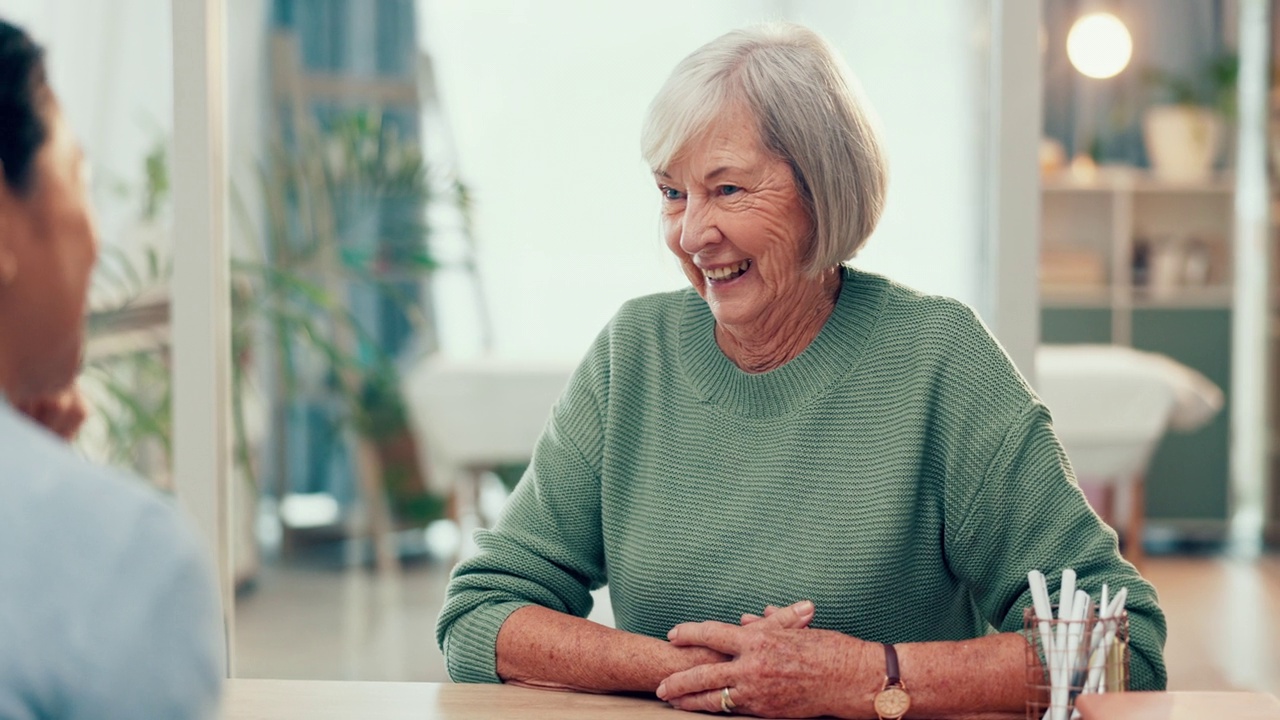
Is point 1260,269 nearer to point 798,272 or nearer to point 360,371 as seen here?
point 360,371

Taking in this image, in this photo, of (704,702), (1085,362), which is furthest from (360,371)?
(1085,362)

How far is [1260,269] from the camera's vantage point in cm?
547

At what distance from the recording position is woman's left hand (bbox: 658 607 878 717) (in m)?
1.23

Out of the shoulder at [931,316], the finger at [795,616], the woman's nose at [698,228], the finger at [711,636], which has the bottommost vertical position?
the finger at [711,636]

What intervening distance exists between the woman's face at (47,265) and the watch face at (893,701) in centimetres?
79

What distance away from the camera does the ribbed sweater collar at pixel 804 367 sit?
1.47m

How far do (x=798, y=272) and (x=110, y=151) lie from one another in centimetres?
210

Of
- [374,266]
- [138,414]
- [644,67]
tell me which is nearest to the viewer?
[644,67]

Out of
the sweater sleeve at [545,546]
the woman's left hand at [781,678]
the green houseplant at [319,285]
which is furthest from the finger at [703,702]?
the green houseplant at [319,285]

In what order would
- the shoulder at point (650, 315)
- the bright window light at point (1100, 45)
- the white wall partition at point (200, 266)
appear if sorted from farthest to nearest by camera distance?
the bright window light at point (1100, 45) → the white wall partition at point (200, 266) → the shoulder at point (650, 315)

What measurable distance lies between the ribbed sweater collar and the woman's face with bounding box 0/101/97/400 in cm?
84

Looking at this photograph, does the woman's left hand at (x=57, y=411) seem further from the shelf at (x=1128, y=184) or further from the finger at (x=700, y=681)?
the shelf at (x=1128, y=184)

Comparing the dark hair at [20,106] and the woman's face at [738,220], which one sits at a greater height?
the dark hair at [20,106]

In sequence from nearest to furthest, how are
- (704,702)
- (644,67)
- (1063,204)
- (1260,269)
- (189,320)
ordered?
1. (704,702)
2. (189,320)
3. (644,67)
4. (1260,269)
5. (1063,204)
